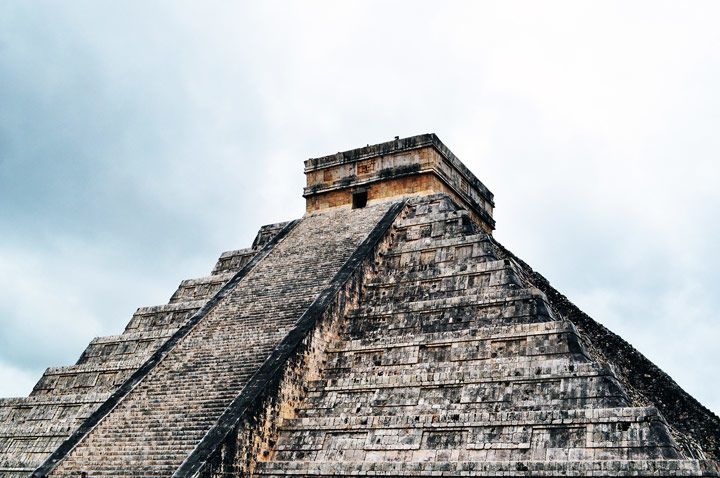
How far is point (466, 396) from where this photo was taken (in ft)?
29.7

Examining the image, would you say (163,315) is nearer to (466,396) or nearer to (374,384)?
(374,384)

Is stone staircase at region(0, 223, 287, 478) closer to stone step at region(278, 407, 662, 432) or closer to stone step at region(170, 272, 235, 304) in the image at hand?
stone step at region(170, 272, 235, 304)

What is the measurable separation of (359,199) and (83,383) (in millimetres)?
6079

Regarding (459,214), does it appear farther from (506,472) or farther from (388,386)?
(506,472)

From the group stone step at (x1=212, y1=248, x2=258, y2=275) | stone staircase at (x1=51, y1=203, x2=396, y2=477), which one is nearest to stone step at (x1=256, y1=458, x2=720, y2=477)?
stone staircase at (x1=51, y1=203, x2=396, y2=477)

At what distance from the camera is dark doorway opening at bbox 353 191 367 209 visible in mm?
15474

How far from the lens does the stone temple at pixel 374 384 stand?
27.0 ft

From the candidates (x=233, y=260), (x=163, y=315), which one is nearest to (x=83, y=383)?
(x=163, y=315)

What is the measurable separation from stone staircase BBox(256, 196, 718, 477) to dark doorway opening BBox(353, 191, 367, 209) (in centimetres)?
399

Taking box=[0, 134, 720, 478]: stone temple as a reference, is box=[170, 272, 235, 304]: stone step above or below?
above

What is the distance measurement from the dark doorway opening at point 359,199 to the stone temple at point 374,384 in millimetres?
1153

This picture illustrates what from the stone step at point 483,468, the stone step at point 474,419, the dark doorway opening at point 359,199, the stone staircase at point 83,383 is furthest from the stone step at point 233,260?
the stone step at point 483,468

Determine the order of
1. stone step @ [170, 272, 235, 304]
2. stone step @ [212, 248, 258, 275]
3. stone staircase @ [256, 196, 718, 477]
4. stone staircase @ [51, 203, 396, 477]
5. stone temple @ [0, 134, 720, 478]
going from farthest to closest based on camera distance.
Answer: stone step @ [212, 248, 258, 275] → stone step @ [170, 272, 235, 304] → stone staircase @ [51, 203, 396, 477] → stone temple @ [0, 134, 720, 478] → stone staircase @ [256, 196, 718, 477]

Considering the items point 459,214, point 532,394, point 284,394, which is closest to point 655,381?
point 532,394
